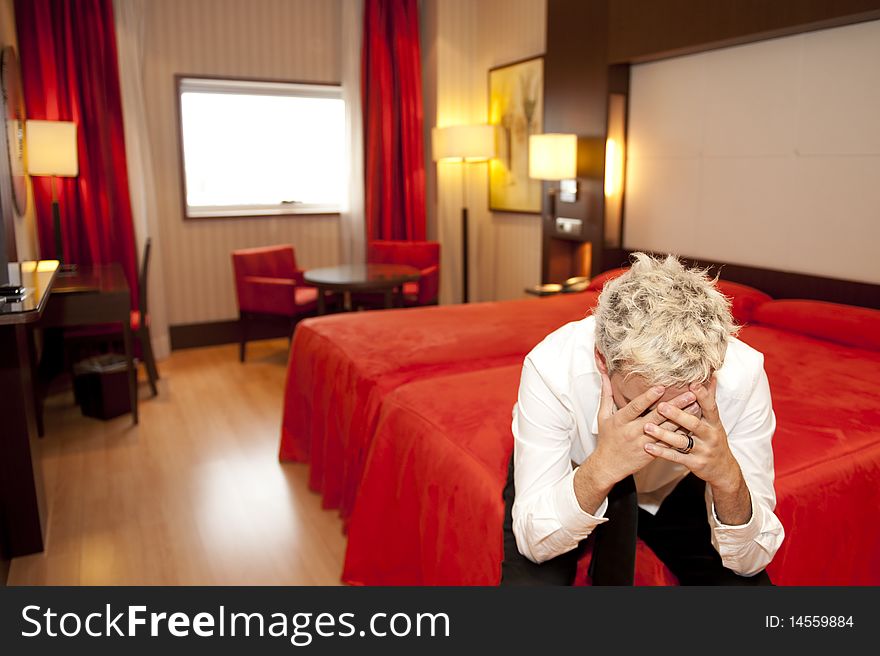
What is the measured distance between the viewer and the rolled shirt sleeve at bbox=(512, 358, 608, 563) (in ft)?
4.46

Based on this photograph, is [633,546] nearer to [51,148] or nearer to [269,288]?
[269,288]

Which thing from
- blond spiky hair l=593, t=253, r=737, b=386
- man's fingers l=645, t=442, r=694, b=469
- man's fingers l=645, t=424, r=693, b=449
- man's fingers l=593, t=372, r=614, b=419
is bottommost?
man's fingers l=645, t=442, r=694, b=469

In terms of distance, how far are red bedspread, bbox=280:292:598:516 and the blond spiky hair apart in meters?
1.34

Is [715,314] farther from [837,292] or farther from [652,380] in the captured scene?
[837,292]

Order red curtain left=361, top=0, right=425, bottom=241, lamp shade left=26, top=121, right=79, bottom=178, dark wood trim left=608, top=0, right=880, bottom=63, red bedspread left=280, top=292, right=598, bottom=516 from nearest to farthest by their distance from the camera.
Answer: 1. red bedspread left=280, top=292, right=598, bottom=516
2. dark wood trim left=608, top=0, right=880, bottom=63
3. lamp shade left=26, top=121, right=79, bottom=178
4. red curtain left=361, top=0, right=425, bottom=241

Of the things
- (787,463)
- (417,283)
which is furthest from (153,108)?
(787,463)

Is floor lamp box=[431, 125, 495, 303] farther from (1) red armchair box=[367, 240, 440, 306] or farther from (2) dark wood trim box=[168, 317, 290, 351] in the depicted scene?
(2) dark wood trim box=[168, 317, 290, 351]

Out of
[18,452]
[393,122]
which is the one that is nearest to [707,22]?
[393,122]

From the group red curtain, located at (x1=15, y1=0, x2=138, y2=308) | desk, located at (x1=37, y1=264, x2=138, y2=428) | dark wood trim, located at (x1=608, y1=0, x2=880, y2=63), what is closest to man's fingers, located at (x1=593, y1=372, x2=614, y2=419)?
dark wood trim, located at (x1=608, y1=0, x2=880, y2=63)

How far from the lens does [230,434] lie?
3.72m

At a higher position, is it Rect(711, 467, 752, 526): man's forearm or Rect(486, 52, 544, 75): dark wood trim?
Rect(486, 52, 544, 75): dark wood trim

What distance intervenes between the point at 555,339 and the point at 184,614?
2.97 feet

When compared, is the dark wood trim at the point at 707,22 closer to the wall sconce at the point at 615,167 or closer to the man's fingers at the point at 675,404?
the wall sconce at the point at 615,167

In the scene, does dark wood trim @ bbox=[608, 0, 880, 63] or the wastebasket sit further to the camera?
the wastebasket
